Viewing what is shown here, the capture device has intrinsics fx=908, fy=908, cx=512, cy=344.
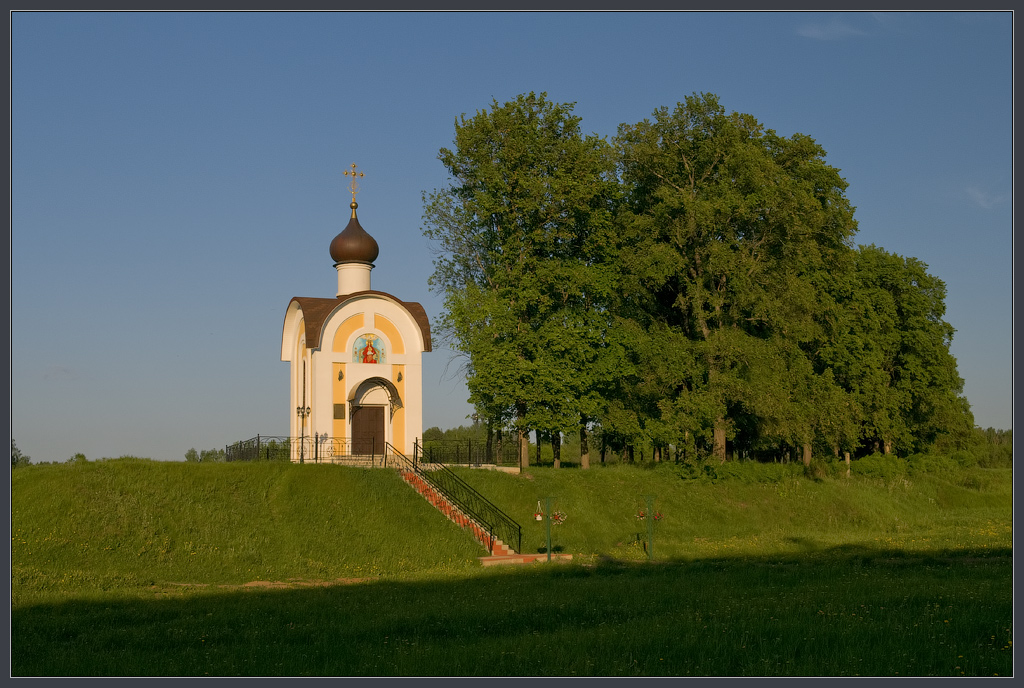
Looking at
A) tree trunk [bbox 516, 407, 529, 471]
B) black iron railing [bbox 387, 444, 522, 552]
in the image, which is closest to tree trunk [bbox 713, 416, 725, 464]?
tree trunk [bbox 516, 407, 529, 471]

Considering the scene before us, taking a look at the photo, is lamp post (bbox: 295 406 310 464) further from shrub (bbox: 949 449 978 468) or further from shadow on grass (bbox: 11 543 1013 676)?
shrub (bbox: 949 449 978 468)

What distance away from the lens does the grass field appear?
10438 mm

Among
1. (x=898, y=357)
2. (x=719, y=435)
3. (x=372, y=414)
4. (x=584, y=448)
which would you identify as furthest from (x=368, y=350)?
(x=898, y=357)

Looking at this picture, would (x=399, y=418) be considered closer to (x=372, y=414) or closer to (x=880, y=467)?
(x=372, y=414)

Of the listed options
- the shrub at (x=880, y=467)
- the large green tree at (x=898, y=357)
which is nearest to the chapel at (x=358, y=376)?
the large green tree at (x=898, y=357)

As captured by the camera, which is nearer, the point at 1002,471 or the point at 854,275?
the point at 854,275

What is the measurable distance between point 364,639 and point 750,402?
21389mm

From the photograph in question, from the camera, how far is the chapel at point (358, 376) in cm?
2927

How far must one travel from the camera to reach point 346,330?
29.9 meters

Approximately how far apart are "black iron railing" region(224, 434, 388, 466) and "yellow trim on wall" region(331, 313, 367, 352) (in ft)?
9.62

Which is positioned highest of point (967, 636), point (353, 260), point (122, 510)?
point (353, 260)

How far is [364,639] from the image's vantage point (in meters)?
11.6

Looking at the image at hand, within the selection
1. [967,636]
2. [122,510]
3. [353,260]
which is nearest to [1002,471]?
[353,260]

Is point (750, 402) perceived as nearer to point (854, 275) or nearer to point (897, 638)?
point (854, 275)
